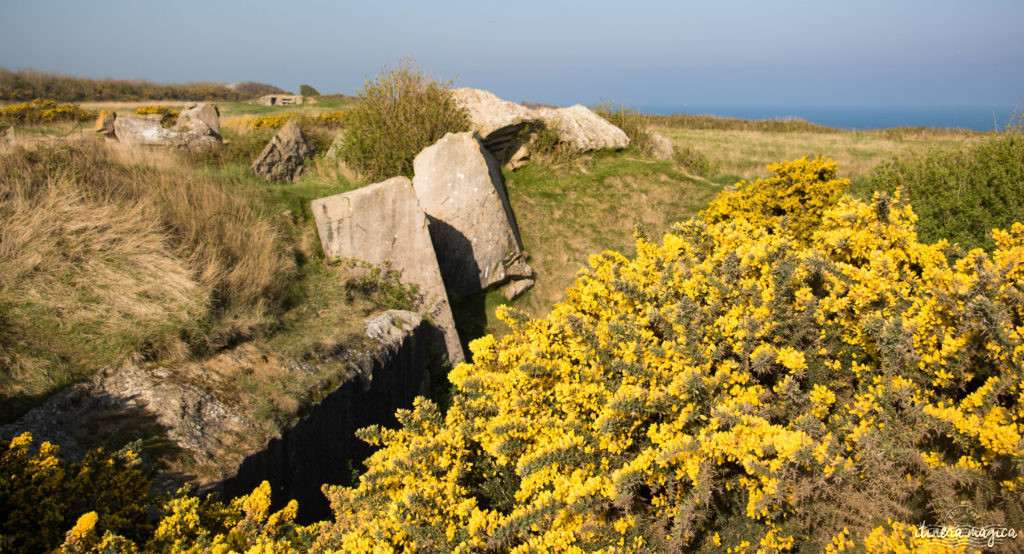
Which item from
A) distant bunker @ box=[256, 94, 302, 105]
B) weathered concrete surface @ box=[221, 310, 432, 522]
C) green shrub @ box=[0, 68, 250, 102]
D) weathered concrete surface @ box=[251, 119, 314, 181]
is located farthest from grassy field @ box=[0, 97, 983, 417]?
distant bunker @ box=[256, 94, 302, 105]

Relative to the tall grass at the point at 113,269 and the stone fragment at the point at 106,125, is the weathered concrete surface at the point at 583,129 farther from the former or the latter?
the stone fragment at the point at 106,125

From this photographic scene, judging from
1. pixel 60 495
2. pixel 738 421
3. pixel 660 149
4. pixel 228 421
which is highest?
pixel 660 149

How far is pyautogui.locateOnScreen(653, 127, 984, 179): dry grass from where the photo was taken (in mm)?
16188

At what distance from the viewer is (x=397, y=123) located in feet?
35.0

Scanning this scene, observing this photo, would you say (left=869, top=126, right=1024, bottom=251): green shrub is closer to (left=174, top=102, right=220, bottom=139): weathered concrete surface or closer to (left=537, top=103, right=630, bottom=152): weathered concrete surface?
(left=537, top=103, right=630, bottom=152): weathered concrete surface

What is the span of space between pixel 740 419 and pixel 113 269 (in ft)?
21.1

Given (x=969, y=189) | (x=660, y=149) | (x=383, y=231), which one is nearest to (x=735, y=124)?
(x=660, y=149)

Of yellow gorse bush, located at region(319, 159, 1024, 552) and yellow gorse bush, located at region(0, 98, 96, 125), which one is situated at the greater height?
yellow gorse bush, located at region(0, 98, 96, 125)

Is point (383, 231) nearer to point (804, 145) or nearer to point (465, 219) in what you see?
point (465, 219)

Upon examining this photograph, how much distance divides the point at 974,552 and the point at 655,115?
33.9 meters

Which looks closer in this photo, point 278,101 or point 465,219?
point 465,219

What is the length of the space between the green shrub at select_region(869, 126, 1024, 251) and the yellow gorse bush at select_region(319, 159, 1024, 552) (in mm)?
4562

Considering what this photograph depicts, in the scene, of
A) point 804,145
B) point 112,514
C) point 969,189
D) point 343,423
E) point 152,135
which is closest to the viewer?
point 112,514

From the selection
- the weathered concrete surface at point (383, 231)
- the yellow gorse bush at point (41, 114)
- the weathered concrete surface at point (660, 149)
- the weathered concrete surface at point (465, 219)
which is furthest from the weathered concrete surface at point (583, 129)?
the yellow gorse bush at point (41, 114)
